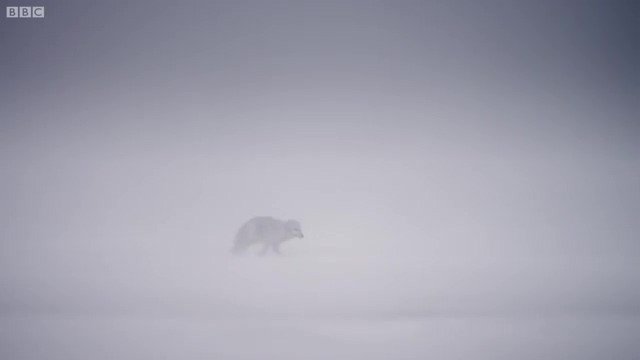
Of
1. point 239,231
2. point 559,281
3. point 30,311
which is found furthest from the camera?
point 239,231

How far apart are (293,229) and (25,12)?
1295mm

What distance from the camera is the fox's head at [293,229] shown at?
5.37 ft

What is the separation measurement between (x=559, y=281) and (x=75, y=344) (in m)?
1.55

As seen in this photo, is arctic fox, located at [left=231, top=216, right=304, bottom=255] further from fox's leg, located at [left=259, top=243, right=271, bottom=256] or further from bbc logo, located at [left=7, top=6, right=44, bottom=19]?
bbc logo, located at [left=7, top=6, right=44, bottom=19]

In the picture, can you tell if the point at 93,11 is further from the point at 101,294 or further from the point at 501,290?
the point at 501,290

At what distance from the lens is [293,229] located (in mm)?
1645

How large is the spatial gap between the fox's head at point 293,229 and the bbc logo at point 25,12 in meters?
1.23

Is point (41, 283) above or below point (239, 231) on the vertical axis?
below

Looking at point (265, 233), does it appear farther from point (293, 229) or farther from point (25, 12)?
point (25, 12)

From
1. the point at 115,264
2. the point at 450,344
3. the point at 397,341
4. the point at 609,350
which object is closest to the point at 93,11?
the point at 115,264

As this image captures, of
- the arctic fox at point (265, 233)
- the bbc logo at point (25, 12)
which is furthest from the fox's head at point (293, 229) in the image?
the bbc logo at point (25, 12)

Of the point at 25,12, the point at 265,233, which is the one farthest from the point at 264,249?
the point at 25,12

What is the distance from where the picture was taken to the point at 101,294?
4.83ft

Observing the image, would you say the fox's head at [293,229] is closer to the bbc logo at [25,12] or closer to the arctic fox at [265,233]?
the arctic fox at [265,233]
